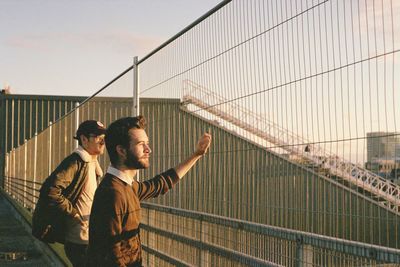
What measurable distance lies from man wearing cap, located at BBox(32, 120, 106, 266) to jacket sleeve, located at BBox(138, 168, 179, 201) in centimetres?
88

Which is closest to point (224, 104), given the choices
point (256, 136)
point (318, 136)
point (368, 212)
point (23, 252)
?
point (256, 136)

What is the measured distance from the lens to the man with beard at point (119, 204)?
3.85m

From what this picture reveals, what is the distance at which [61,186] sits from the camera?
5.63 meters

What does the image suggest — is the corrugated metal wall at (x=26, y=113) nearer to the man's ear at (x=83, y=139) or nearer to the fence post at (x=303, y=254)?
the man's ear at (x=83, y=139)

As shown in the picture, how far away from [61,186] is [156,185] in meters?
1.03

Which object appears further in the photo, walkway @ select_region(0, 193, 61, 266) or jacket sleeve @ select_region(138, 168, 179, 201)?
walkway @ select_region(0, 193, 61, 266)

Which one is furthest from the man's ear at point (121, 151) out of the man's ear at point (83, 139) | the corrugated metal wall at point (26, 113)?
the corrugated metal wall at point (26, 113)

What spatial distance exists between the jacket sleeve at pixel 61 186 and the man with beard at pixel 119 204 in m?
1.28

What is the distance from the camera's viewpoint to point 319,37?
3.96 m

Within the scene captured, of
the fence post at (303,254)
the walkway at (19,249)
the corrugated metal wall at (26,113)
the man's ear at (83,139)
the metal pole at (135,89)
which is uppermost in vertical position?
the corrugated metal wall at (26,113)

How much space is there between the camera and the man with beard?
3.85m

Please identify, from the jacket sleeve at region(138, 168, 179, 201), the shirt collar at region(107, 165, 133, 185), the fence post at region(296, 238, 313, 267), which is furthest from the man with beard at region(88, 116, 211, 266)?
the fence post at region(296, 238, 313, 267)

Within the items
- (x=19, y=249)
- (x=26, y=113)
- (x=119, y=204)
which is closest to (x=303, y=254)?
(x=119, y=204)

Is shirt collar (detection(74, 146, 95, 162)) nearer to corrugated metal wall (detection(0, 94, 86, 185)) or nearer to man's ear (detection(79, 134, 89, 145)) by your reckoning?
man's ear (detection(79, 134, 89, 145))
